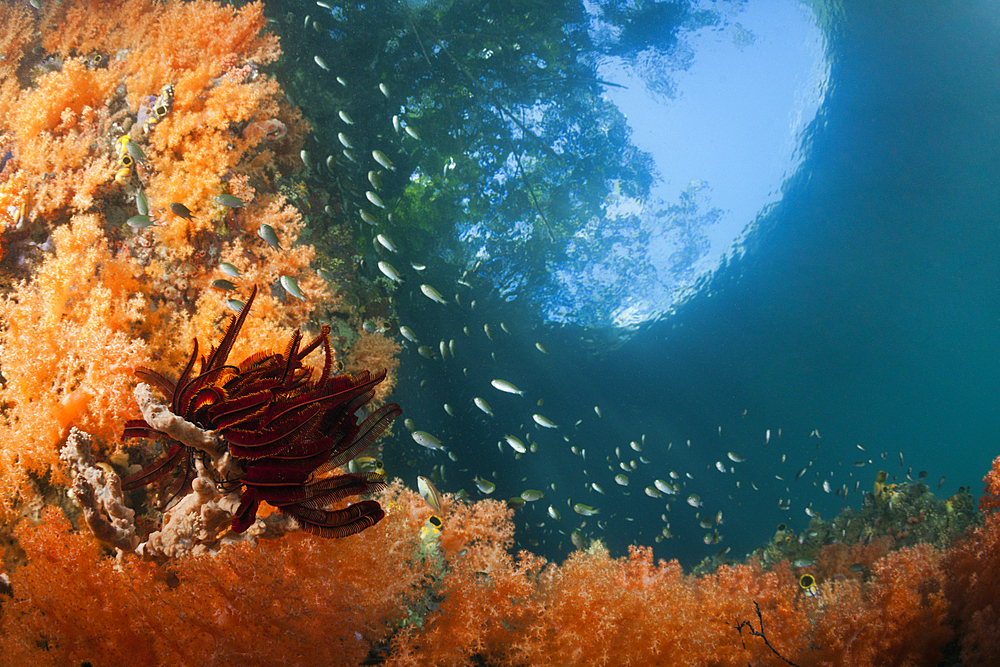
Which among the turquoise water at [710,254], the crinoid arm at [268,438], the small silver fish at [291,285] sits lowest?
the crinoid arm at [268,438]

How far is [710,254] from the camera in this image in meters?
21.1

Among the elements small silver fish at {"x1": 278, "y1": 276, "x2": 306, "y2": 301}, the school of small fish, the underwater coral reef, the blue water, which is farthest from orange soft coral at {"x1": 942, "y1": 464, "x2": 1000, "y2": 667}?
the blue water

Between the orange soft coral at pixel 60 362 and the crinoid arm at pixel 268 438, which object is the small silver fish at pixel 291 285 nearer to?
the orange soft coral at pixel 60 362

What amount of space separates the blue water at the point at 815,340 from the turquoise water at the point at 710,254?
11cm

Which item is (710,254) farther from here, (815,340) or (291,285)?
(291,285)

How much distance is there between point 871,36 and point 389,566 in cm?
1987

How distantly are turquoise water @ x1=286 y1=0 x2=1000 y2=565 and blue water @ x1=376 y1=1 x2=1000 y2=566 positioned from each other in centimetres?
11

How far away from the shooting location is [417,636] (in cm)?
260

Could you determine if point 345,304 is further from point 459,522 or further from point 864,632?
point 864,632

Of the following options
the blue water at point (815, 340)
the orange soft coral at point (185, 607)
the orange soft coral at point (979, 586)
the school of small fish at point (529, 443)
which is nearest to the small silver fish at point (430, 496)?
the school of small fish at point (529, 443)

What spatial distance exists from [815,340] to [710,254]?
9.64m

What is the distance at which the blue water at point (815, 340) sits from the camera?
12781 millimetres

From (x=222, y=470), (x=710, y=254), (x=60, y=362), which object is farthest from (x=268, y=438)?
(x=710, y=254)

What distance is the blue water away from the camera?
503 inches
